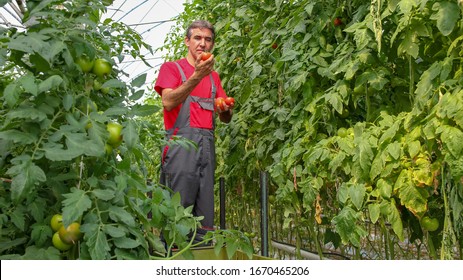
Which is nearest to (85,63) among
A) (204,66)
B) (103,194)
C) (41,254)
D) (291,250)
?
(103,194)

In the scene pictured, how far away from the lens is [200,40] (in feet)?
8.61

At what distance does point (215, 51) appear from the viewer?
10.9 feet

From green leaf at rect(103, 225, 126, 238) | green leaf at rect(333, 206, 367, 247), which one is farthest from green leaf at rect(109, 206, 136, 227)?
green leaf at rect(333, 206, 367, 247)

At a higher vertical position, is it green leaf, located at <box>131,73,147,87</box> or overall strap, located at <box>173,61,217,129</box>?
overall strap, located at <box>173,61,217,129</box>

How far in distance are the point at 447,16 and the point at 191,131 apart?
1349 millimetres

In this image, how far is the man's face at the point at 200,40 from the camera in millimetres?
2621

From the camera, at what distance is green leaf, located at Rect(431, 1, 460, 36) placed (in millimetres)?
1334

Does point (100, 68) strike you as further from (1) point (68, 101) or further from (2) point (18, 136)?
(2) point (18, 136)

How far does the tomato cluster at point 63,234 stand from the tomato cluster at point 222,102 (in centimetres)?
148

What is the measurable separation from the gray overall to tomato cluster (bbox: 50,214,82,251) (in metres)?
1.38

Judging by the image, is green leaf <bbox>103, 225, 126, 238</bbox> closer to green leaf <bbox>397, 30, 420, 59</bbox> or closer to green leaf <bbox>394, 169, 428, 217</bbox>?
green leaf <bbox>394, 169, 428, 217</bbox>

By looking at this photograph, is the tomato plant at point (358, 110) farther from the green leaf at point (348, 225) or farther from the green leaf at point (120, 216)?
the green leaf at point (120, 216)

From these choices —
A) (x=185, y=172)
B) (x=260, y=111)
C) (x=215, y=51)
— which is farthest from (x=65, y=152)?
(x=215, y=51)
